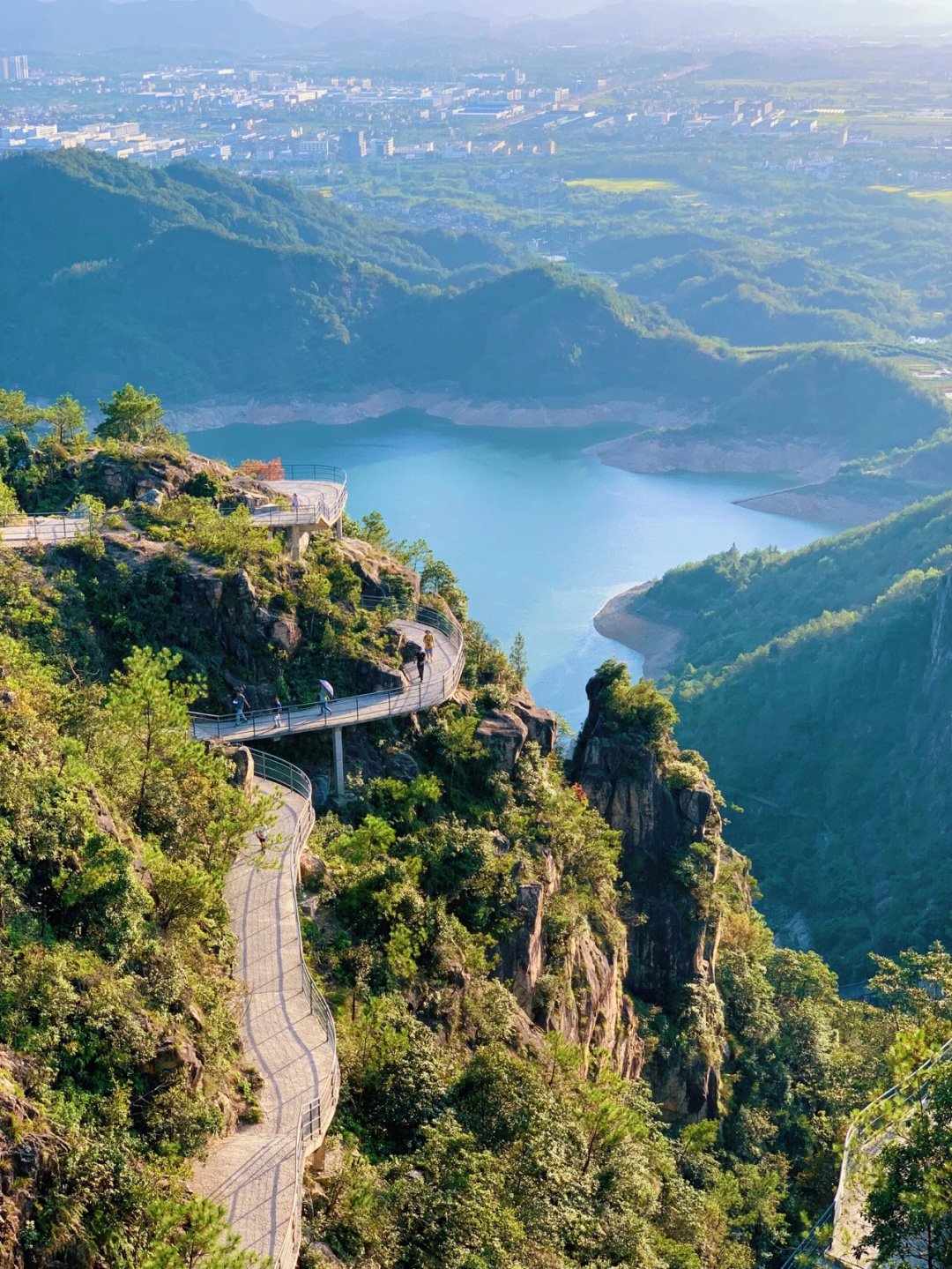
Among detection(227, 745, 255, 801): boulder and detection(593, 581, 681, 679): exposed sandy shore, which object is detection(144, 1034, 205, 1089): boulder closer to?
detection(227, 745, 255, 801): boulder

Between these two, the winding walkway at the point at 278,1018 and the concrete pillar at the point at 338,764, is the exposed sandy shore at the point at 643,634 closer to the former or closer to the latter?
the concrete pillar at the point at 338,764

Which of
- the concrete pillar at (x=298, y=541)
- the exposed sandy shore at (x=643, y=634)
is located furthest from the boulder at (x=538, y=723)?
the exposed sandy shore at (x=643, y=634)

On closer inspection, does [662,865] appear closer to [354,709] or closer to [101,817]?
[354,709]

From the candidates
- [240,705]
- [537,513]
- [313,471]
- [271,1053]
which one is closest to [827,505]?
[537,513]

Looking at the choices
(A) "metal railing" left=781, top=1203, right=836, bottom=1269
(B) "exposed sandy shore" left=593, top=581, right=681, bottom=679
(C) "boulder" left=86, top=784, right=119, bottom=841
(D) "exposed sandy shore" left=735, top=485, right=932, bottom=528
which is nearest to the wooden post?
(C) "boulder" left=86, top=784, right=119, bottom=841

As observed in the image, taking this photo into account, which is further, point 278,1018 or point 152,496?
point 152,496

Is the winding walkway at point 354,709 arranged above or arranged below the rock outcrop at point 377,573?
below
